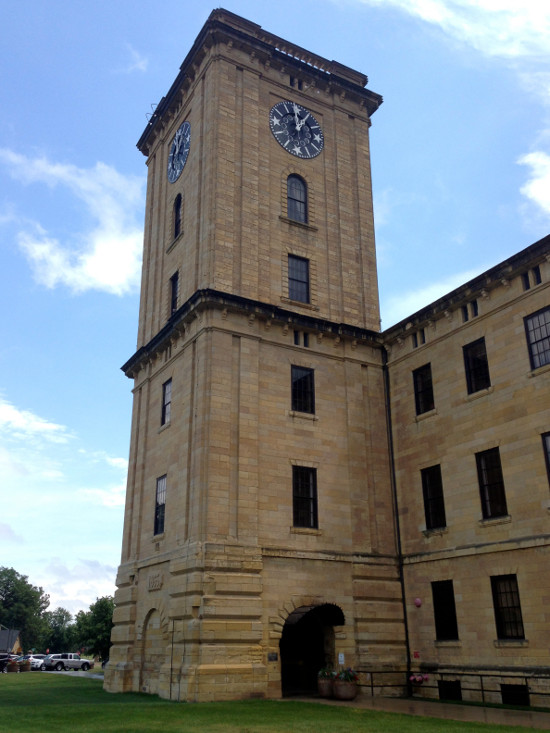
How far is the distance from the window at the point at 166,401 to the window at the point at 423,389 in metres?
10.9

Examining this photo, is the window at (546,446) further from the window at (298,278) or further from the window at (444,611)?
the window at (298,278)

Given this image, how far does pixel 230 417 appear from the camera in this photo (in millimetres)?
27203

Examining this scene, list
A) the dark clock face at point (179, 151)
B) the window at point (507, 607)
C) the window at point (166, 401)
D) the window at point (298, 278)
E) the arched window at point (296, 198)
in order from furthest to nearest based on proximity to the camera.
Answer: the dark clock face at point (179, 151)
the arched window at point (296, 198)
the window at point (298, 278)
the window at point (166, 401)
the window at point (507, 607)

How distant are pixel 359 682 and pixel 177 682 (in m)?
7.36

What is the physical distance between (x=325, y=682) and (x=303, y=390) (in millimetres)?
11658

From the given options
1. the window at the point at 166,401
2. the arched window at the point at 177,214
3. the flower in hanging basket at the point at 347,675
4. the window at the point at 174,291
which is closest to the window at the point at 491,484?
the flower in hanging basket at the point at 347,675

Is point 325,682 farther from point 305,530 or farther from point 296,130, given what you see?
point 296,130

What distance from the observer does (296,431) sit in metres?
29.0

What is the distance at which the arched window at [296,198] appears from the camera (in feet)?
111

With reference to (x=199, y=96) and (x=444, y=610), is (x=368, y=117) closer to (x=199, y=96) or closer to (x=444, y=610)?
(x=199, y=96)

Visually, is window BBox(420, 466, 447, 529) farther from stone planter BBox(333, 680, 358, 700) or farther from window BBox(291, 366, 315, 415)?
stone planter BBox(333, 680, 358, 700)

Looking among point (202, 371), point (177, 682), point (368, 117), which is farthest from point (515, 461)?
point (368, 117)

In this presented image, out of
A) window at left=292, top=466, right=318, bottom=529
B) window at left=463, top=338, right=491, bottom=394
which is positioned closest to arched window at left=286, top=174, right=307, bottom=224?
window at left=463, top=338, right=491, bottom=394

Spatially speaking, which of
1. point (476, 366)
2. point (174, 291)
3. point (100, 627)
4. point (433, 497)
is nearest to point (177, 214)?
point (174, 291)
